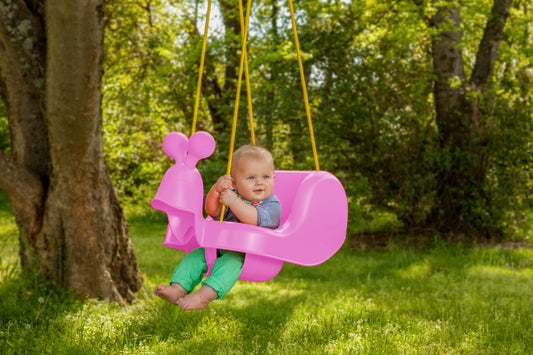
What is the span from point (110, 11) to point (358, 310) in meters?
8.74

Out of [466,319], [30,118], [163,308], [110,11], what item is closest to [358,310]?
[466,319]

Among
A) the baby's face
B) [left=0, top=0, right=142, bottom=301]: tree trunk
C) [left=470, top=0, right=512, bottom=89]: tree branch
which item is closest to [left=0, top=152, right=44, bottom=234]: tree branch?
[left=0, top=0, right=142, bottom=301]: tree trunk

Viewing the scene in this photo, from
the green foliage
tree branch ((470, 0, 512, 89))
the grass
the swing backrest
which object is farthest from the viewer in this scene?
tree branch ((470, 0, 512, 89))

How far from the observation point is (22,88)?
4469 mm

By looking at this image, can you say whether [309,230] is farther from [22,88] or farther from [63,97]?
[22,88]

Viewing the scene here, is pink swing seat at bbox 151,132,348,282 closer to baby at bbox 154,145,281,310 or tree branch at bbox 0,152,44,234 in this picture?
baby at bbox 154,145,281,310

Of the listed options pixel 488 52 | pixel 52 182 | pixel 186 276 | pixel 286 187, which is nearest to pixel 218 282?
pixel 186 276

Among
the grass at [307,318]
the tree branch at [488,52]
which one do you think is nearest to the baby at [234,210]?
the grass at [307,318]

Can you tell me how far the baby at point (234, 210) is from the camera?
2.27 m

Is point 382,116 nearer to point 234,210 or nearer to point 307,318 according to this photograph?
point 307,318

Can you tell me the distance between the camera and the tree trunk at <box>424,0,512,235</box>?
7742 millimetres

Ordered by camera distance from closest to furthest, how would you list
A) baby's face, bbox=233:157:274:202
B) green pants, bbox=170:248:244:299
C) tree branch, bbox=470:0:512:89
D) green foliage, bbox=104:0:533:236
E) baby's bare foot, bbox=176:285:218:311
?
baby's bare foot, bbox=176:285:218:311 < green pants, bbox=170:248:244:299 < baby's face, bbox=233:157:274:202 < green foliage, bbox=104:0:533:236 < tree branch, bbox=470:0:512:89

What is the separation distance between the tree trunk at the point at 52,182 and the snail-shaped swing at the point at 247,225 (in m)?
1.89

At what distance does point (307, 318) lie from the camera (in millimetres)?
4445
